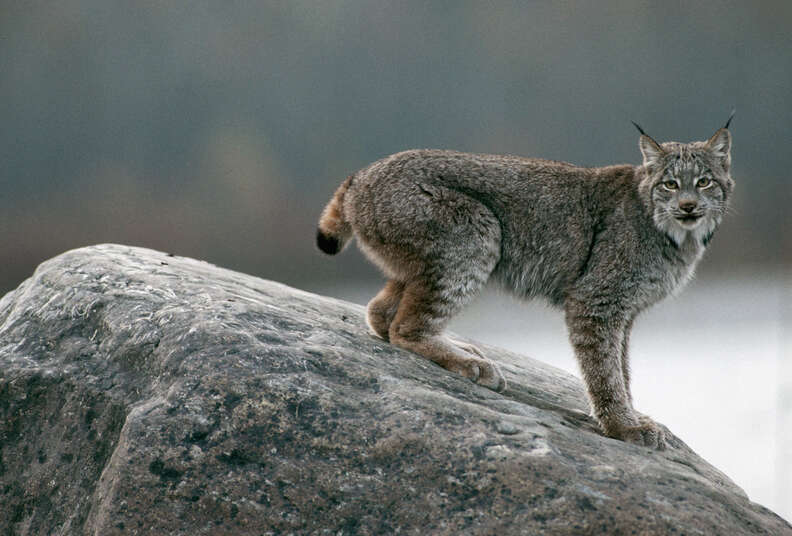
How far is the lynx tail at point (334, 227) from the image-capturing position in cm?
472

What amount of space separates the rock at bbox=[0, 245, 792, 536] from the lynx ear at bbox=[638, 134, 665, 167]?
5.37 feet

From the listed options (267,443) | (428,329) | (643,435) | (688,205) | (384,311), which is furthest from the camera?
(384,311)

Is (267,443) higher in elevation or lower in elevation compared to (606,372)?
lower

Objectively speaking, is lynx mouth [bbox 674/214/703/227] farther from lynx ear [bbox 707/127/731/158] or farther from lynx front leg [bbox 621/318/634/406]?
lynx front leg [bbox 621/318/634/406]

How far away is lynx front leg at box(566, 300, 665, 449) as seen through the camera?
4191 millimetres

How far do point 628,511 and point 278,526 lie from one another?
1275mm

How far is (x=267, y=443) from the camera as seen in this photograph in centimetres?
316

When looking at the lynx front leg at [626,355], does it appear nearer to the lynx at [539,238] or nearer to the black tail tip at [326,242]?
the lynx at [539,238]

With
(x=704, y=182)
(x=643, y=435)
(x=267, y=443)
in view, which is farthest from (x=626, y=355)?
(x=267, y=443)

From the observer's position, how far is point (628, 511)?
3.04 m

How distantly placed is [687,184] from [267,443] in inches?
108

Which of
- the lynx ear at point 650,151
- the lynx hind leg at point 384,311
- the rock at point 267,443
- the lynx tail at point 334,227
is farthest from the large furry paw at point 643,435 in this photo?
the lynx tail at point 334,227

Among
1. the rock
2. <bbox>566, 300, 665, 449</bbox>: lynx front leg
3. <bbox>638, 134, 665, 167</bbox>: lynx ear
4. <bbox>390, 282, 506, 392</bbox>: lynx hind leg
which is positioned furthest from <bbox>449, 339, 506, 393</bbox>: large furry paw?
<bbox>638, 134, 665, 167</bbox>: lynx ear

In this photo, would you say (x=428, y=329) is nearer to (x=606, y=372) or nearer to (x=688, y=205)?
(x=606, y=372)
